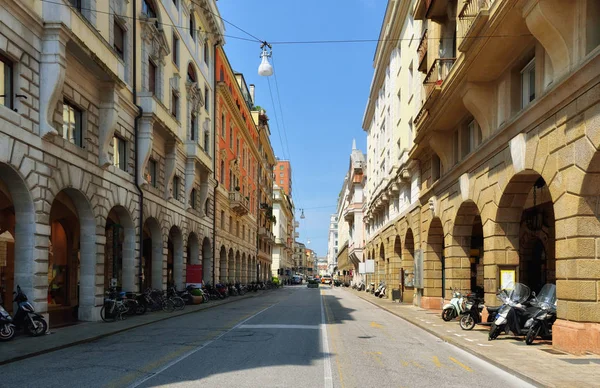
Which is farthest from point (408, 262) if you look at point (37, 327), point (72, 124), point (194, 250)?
point (37, 327)

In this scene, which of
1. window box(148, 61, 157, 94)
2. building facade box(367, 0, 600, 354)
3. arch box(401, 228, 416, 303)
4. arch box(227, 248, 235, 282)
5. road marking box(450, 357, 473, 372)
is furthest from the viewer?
arch box(227, 248, 235, 282)

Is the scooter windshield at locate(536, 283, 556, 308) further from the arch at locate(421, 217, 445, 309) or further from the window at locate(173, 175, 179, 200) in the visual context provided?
the window at locate(173, 175, 179, 200)

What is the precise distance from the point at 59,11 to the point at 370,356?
12654mm

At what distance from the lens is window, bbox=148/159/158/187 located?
26.6 m

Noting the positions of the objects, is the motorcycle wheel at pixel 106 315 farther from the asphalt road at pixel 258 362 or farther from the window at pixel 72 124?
the window at pixel 72 124

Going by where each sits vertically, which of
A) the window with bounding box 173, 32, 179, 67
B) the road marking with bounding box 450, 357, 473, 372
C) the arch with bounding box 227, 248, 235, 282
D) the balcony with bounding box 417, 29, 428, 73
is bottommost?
the arch with bounding box 227, 248, 235, 282

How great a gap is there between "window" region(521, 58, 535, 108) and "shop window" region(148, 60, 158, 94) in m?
17.2

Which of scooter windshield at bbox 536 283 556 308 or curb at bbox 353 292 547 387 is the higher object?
scooter windshield at bbox 536 283 556 308

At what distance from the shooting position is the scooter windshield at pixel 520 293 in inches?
550

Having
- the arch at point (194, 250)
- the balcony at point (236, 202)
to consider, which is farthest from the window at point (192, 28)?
the balcony at point (236, 202)

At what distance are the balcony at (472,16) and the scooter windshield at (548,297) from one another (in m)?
6.93

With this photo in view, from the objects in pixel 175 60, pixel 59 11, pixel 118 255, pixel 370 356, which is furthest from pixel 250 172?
pixel 370 356

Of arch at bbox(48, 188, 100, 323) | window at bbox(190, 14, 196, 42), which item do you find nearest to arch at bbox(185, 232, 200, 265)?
arch at bbox(48, 188, 100, 323)

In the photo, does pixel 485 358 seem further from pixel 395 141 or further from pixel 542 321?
pixel 395 141
